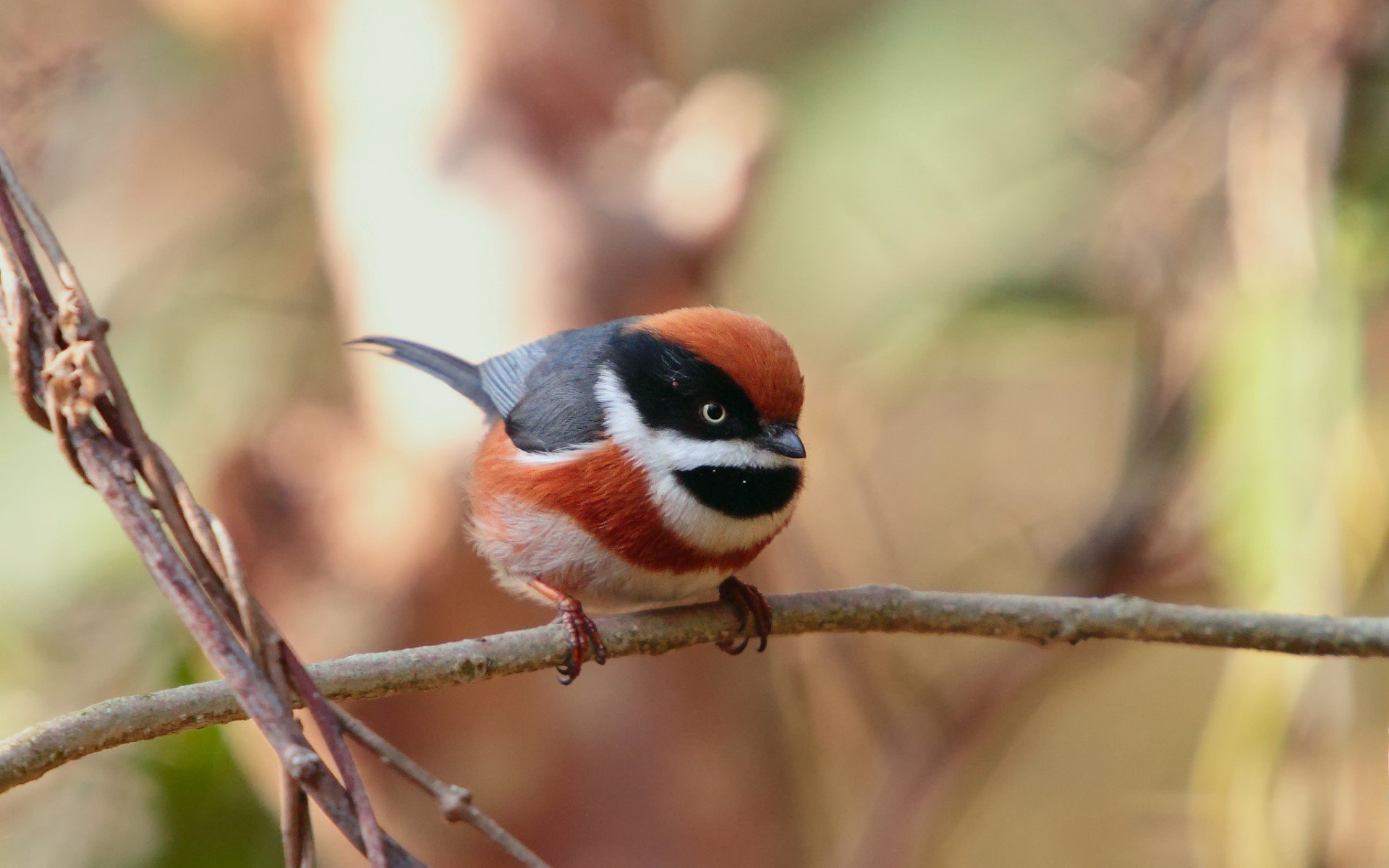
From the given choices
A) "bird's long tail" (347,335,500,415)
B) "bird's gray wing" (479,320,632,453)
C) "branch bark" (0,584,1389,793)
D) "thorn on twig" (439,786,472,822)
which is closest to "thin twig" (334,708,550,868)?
"thorn on twig" (439,786,472,822)

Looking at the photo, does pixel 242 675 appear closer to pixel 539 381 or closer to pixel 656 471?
pixel 656 471

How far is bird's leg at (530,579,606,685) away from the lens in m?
2.26

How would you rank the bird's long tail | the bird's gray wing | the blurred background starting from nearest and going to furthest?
1. the bird's gray wing
2. the bird's long tail
3. the blurred background

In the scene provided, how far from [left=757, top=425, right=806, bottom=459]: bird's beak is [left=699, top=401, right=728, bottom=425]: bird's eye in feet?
0.27

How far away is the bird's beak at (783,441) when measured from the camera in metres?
2.31

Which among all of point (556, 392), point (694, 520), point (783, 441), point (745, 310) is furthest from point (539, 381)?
point (745, 310)

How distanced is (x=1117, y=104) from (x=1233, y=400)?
68.4 inches

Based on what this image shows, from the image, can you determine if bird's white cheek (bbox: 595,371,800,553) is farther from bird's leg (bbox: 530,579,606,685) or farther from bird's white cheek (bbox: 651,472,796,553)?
bird's leg (bbox: 530,579,606,685)

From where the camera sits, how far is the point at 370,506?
4203 mm

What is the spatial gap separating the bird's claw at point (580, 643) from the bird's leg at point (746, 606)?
0.25m

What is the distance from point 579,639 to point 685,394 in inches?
20.5

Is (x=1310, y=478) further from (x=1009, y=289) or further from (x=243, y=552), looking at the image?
(x=243, y=552)

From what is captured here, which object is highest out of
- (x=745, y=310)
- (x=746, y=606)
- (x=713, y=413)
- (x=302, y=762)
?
(x=302, y=762)

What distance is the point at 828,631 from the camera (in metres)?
2.28
